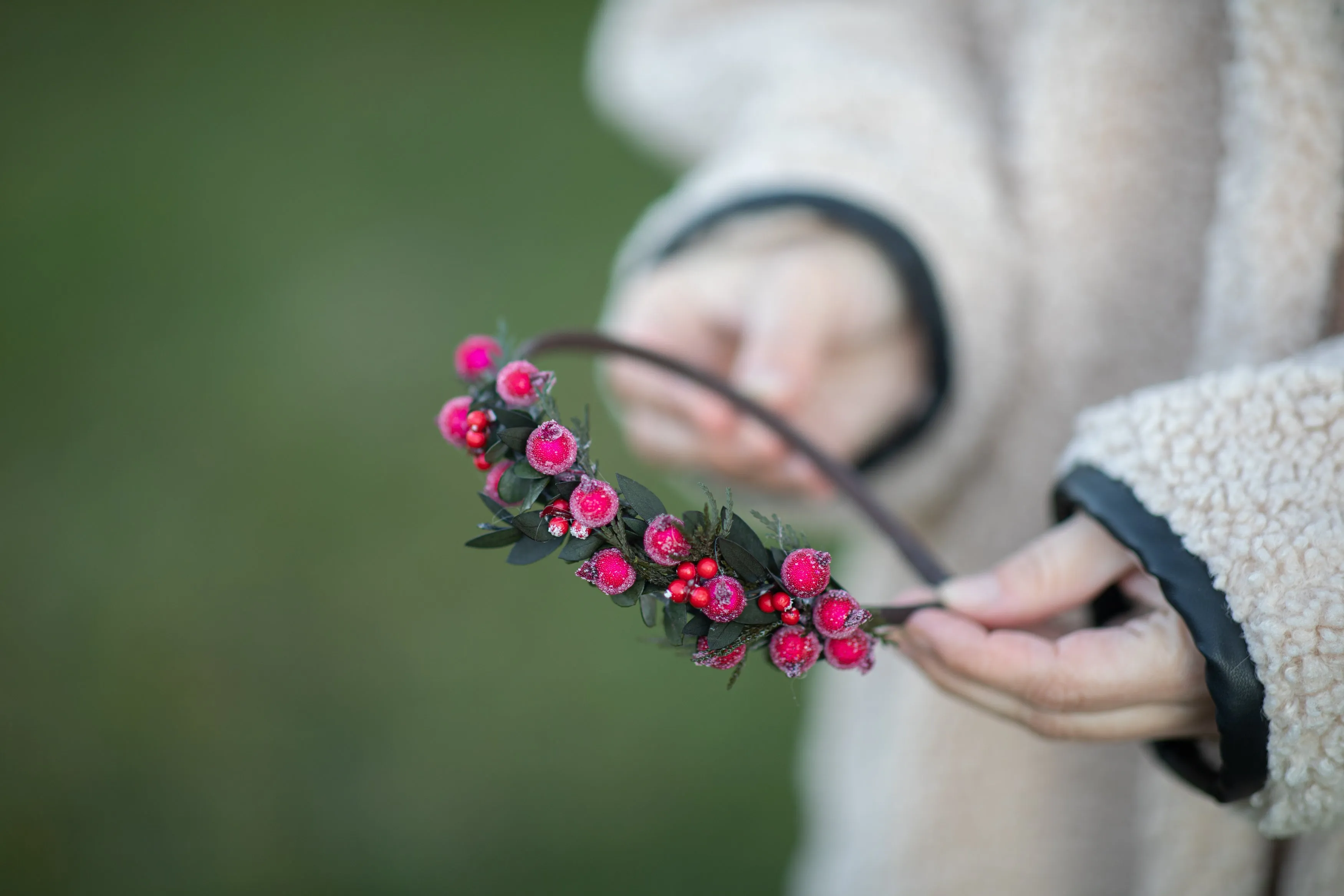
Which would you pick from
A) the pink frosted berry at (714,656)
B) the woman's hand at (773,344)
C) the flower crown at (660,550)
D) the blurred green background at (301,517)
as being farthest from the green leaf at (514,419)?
the blurred green background at (301,517)

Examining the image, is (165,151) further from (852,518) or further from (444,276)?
(852,518)

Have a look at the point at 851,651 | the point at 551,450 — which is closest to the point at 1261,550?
the point at 851,651

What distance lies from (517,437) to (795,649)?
0.42 feet

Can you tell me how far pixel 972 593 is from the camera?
15.4 inches

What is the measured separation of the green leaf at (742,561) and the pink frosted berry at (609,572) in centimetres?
3

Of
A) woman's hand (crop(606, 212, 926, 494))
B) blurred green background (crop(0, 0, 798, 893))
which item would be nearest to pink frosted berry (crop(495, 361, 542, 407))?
woman's hand (crop(606, 212, 926, 494))

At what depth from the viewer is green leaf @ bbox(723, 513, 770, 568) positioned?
1.06ft

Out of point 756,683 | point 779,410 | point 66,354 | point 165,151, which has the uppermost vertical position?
point 165,151

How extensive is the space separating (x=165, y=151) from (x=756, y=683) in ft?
6.52

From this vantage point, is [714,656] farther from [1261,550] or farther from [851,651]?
[1261,550]

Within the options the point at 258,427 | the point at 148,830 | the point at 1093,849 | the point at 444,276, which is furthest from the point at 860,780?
the point at 444,276

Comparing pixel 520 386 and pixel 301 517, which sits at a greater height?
pixel 520 386

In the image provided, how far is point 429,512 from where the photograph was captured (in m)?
1.67

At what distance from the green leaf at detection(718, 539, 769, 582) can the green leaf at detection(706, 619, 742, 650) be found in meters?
0.02
